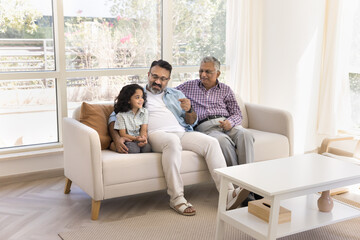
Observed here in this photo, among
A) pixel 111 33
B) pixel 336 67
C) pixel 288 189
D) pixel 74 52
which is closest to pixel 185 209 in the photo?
pixel 288 189

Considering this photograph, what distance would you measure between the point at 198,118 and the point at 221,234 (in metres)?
1.44

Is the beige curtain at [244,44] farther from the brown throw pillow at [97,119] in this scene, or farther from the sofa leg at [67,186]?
the sofa leg at [67,186]

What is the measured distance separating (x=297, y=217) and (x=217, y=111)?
1.50 metres

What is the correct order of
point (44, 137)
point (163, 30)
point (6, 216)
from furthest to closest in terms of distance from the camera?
point (163, 30) → point (44, 137) → point (6, 216)

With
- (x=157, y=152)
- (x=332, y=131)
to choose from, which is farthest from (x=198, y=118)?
(x=332, y=131)

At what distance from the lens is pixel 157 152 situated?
3764 millimetres

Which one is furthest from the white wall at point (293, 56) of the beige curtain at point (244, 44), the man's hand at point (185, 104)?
the man's hand at point (185, 104)

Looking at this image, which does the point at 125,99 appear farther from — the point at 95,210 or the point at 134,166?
the point at 95,210

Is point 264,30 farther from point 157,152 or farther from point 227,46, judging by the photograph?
point 157,152

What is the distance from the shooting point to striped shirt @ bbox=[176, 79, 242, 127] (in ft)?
14.1

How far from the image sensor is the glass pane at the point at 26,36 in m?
4.20

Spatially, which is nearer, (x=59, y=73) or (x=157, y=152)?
(x=157, y=152)

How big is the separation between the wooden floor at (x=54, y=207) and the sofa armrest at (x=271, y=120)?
0.75 metres

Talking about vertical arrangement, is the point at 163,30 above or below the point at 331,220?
above
